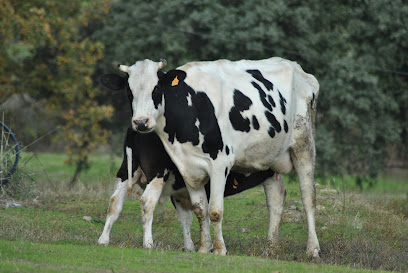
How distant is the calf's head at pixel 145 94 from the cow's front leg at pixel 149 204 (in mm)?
946

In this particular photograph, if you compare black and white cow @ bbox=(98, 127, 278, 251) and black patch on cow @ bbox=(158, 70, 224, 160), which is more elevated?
black patch on cow @ bbox=(158, 70, 224, 160)

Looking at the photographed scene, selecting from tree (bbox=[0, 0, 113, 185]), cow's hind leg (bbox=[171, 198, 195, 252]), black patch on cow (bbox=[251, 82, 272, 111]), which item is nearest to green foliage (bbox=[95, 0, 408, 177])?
tree (bbox=[0, 0, 113, 185])

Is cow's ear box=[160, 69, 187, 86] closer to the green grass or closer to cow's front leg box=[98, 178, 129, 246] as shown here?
cow's front leg box=[98, 178, 129, 246]

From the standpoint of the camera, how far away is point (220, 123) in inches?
470

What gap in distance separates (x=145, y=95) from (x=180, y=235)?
3.40 meters

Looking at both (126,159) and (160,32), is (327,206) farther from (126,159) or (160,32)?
(160,32)

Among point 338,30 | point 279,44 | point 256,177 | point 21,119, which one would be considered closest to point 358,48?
point 338,30

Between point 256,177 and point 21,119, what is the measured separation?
18669mm

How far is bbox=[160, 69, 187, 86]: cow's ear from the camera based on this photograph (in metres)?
11.7

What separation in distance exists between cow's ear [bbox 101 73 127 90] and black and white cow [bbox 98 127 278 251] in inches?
27.6

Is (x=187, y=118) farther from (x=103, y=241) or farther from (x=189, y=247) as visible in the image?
(x=103, y=241)

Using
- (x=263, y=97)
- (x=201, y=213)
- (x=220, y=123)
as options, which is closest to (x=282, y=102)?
(x=263, y=97)

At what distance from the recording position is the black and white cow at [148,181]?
11.5 meters

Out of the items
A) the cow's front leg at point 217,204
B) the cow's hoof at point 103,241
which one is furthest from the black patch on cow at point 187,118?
the cow's hoof at point 103,241
